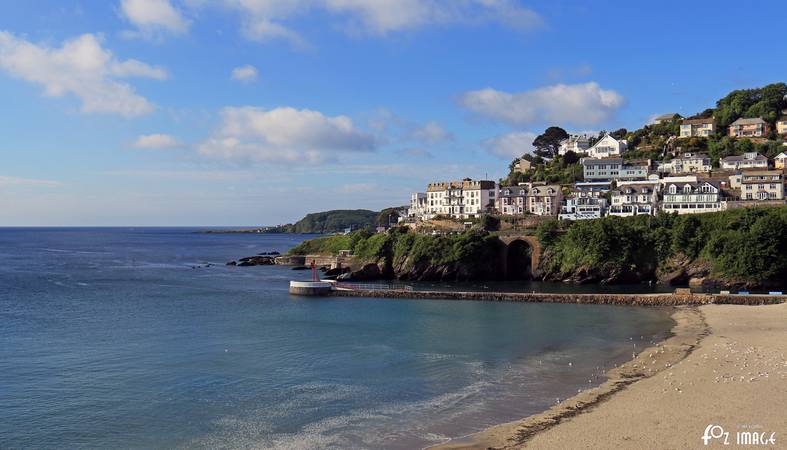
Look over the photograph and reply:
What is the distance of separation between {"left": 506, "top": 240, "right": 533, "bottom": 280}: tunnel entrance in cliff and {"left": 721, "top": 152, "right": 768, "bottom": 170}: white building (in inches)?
1499

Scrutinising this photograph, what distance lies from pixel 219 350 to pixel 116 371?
6165mm

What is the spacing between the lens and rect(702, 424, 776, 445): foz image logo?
63.4 feet

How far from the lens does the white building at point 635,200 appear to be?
81.5 m

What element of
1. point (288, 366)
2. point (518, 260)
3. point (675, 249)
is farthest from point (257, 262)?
point (288, 366)

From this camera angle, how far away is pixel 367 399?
25984mm

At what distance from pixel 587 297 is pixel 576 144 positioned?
75.5m

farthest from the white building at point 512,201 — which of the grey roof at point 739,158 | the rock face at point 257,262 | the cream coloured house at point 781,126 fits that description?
the cream coloured house at point 781,126

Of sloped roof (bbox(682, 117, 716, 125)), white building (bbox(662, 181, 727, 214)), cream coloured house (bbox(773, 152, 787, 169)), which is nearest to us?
white building (bbox(662, 181, 727, 214))

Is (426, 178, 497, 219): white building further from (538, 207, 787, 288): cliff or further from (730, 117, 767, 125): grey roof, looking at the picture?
(730, 117, 767, 125): grey roof

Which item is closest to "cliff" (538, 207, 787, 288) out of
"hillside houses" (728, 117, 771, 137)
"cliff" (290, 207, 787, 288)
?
"cliff" (290, 207, 787, 288)

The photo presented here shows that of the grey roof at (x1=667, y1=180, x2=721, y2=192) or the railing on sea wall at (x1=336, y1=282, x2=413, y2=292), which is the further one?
the grey roof at (x1=667, y1=180, x2=721, y2=192)

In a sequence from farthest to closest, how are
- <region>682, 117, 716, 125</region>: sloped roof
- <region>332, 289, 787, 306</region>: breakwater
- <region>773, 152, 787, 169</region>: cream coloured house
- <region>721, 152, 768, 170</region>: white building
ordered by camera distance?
<region>682, 117, 716, 125</region>: sloped roof < <region>721, 152, 768, 170</region>: white building < <region>773, 152, 787, 169</region>: cream coloured house < <region>332, 289, 787, 306</region>: breakwater

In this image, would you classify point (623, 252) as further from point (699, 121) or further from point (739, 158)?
point (699, 121)

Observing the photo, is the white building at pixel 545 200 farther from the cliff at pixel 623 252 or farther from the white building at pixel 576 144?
the white building at pixel 576 144
